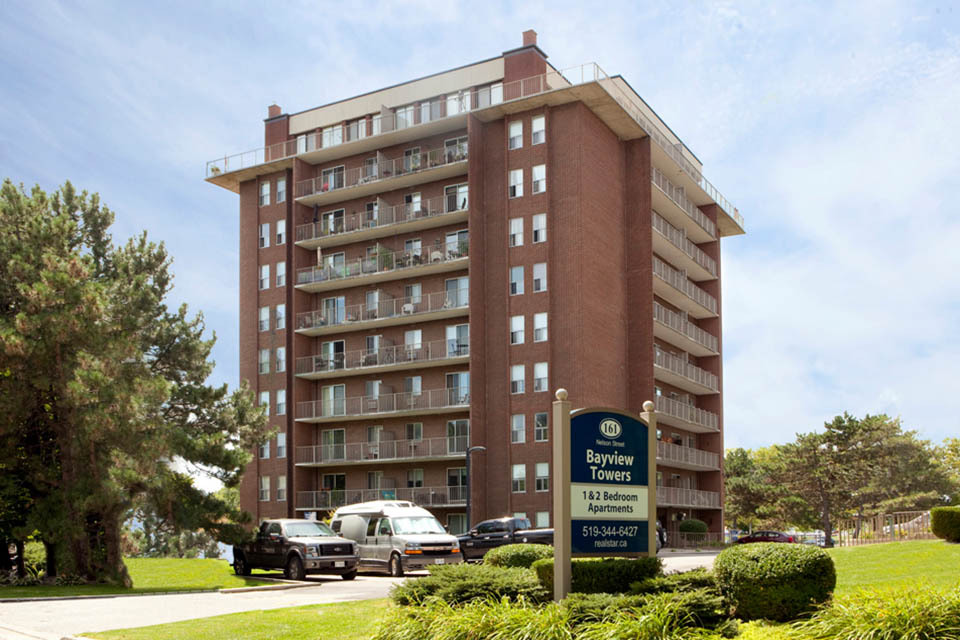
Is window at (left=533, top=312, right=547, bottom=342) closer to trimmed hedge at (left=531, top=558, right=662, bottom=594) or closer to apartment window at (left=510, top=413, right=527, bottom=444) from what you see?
apartment window at (left=510, top=413, right=527, bottom=444)

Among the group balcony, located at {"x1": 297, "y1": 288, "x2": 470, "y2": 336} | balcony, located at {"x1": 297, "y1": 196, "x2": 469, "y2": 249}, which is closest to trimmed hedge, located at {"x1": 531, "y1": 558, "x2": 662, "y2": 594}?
balcony, located at {"x1": 297, "y1": 288, "x2": 470, "y2": 336}

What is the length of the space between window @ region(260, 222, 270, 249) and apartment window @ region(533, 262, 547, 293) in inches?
752

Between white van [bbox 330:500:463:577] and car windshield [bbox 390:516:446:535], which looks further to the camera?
car windshield [bbox 390:516:446:535]

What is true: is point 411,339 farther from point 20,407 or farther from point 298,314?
point 20,407

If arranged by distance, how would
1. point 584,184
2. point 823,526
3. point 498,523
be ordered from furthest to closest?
point 823,526, point 584,184, point 498,523

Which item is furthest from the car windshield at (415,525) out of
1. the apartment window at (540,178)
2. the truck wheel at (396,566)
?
the apartment window at (540,178)

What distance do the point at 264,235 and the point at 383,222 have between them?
30.6ft

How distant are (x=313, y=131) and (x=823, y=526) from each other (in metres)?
53.6

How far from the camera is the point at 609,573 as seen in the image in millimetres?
13438

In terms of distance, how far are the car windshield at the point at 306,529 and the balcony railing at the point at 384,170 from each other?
27647mm

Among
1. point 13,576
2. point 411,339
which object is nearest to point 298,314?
point 411,339

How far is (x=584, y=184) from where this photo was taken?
49250mm

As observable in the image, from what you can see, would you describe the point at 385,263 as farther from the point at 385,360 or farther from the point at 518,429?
the point at 518,429

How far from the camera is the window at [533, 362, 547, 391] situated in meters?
48.4
